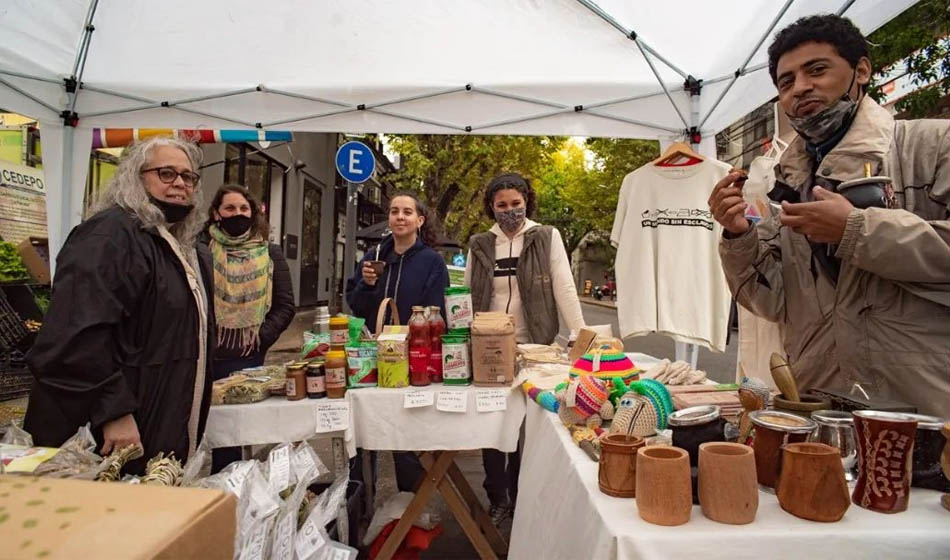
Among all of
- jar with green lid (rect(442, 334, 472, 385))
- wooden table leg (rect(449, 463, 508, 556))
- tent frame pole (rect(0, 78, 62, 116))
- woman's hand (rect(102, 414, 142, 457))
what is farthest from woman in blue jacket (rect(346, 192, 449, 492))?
tent frame pole (rect(0, 78, 62, 116))

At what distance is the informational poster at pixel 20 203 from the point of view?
6.17 m

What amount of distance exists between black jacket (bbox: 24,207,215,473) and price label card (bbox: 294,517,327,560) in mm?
593

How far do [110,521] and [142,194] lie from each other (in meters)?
1.78

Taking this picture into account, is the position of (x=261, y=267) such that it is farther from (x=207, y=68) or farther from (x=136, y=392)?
(x=207, y=68)

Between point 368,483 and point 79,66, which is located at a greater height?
point 79,66

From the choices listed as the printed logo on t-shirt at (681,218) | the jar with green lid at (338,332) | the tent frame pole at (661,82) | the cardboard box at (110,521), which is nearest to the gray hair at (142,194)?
the jar with green lid at (338,332)

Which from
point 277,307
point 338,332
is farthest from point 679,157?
point 277,307

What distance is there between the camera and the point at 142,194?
192 cm

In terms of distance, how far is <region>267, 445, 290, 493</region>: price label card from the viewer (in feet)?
5.36

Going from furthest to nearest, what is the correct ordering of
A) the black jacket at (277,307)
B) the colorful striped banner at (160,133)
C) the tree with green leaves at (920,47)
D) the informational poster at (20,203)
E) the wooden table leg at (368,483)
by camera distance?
the informational poster at (20,203)
the tree with green leaves at (920,47)
the colorful striped banner at (160,133)
the black jacket at (277,307)
the wooden table leg at (368,483)

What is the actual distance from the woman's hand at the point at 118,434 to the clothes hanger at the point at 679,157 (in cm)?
335

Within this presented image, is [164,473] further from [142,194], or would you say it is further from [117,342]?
[142,194]

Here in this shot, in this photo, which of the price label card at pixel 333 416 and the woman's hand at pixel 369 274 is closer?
the price label card at pixel 333 416

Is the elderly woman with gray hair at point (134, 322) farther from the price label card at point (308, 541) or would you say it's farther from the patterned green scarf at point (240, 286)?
the patterned green scarf at point (240, 286)
